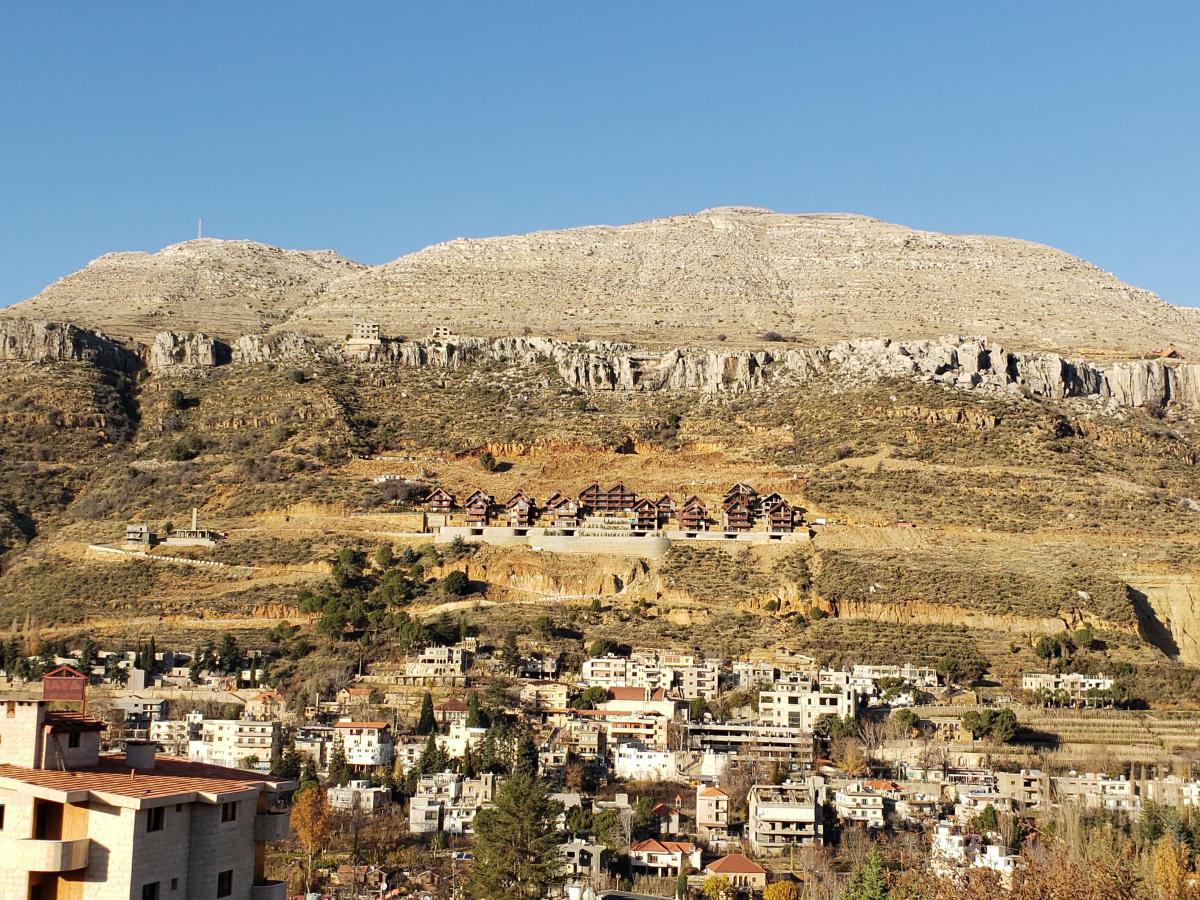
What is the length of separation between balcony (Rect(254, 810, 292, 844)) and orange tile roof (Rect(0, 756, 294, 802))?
268mm

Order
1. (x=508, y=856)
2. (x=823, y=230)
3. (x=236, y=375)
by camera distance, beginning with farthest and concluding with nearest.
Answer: (x=823, y=230) < (x=236, y=375) < (x=508, y=856)

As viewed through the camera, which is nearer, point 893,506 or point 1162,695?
point 1162,695

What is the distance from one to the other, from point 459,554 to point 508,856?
42.3 meters

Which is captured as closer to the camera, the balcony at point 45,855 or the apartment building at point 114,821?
the balcony at point 45,855

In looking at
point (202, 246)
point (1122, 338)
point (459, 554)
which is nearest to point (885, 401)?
point (459, 554)

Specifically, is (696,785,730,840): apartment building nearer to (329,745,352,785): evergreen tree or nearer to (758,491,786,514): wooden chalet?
(329,745,352,785): evergreen tree

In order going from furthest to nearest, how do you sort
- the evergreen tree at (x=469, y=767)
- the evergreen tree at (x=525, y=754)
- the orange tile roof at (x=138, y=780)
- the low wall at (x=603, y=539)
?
the low wall at (x=603, y=539) → the evergreen tree at (x=469, y=767) → the evergreen tree at (x=525, y=754) → the orange tile roof at (x=138, y=780)

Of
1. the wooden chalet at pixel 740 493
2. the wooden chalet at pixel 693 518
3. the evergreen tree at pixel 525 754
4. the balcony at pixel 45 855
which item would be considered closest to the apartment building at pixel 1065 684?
the evergreen tree at pixel 525 754

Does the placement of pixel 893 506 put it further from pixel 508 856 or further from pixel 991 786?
pixel 508 856

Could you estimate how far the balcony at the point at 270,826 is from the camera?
14.3 m

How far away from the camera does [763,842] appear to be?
45469mm

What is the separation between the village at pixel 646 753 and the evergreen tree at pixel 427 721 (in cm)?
8

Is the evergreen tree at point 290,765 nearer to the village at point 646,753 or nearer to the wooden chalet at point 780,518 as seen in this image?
the village at point 646,753

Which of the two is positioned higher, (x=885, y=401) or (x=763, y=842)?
(x=885, y=401)
